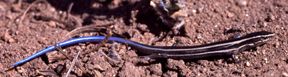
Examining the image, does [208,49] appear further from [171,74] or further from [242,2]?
[242,2]

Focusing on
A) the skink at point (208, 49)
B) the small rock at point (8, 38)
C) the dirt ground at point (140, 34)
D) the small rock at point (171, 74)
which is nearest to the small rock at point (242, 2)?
the dirt ground at point (140, 34)

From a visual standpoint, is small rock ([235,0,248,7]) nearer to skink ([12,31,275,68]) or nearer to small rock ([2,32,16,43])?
skink ([12,31,275,68])

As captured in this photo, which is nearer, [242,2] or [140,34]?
[140,34]

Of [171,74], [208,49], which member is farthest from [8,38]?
[208,49]

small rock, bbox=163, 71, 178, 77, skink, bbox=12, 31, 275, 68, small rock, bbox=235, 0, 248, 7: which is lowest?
small rock, bbox=163, 71, 178, 77

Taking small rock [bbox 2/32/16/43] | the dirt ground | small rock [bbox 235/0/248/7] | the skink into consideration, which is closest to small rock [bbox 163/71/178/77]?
the dirt ground

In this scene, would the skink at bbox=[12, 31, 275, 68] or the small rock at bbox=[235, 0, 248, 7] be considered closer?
the skink at bbox=[12, 31, 275, 68]

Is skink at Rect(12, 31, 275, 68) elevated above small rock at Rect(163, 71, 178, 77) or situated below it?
above

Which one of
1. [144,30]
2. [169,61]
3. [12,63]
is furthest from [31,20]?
[169,61]

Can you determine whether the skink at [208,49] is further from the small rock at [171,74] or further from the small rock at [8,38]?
the small rock at [8,38]
